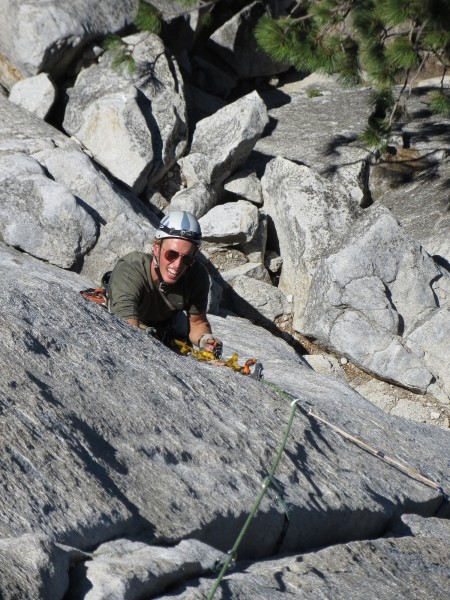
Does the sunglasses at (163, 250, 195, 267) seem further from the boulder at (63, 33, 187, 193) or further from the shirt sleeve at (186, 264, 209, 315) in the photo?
the boulder at (63, 33, 187, 193)

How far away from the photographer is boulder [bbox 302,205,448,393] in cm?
1165

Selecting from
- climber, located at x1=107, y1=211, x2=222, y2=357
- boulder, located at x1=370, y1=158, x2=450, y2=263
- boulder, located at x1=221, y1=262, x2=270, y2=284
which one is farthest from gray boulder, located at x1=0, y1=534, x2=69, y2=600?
boulder, located at x1=370, y1=158, x2=450, y2=263

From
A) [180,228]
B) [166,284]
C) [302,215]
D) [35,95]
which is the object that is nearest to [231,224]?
[302,215]

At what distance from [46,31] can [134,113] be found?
1773mm

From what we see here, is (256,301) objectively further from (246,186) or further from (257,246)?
(246,186)

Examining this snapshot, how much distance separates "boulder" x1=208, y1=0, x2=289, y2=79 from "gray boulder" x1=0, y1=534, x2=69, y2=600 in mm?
13844

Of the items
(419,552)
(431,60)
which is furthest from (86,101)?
(419,552)

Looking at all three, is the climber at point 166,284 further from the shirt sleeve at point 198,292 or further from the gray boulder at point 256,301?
the gray boulder at point 256,301

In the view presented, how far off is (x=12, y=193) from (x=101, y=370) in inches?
247

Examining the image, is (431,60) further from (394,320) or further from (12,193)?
(12,193)

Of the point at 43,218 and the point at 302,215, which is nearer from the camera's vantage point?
the point at 43,218

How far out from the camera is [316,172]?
13773 millimetres

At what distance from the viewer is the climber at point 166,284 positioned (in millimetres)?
6668

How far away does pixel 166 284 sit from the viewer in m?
6.89
